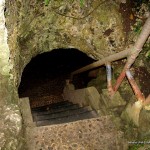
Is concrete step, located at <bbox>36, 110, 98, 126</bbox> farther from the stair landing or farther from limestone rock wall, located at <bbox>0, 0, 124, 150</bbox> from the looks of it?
limestone rock wall, located at <bbox>0, 0, 124, 150</bbox>

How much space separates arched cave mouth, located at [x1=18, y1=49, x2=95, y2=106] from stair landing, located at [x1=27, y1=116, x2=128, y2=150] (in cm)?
519

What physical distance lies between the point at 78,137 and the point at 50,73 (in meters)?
6.26

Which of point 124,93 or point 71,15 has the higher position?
point 71,15

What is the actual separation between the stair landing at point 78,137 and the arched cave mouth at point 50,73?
17.0ft

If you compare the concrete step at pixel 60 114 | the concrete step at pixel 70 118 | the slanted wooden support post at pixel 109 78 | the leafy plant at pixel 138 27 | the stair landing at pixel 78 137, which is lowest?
the stair landing at pixel 78 137

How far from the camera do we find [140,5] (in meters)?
7.46

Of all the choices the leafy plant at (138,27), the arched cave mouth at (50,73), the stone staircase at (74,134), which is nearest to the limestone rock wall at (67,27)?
the leafy plant at (138,27)

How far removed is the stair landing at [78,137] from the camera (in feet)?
17.7

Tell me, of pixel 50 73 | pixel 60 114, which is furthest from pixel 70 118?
pixel 50 73

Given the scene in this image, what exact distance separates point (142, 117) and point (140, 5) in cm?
334

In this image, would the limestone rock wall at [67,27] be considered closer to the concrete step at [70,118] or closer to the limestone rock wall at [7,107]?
the concrete step at [70,118]

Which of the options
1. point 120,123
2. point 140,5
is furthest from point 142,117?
point 140,5

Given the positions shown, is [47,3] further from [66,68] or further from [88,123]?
[66,68]

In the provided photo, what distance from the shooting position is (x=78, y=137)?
556cm
